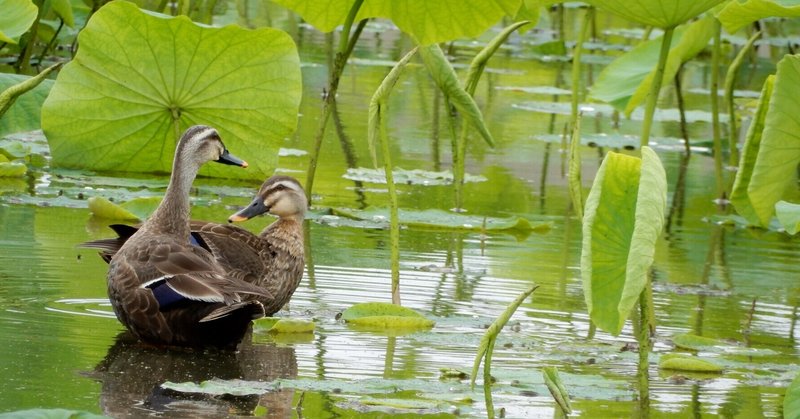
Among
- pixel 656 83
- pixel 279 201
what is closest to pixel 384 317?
pixel 279 201

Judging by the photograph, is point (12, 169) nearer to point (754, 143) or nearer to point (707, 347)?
point (754, 143)

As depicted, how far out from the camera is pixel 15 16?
7.73 meters

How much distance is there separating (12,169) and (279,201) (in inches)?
82.2

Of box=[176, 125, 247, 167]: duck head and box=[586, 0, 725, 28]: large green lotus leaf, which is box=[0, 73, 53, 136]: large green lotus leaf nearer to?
box=[176, 125, 247, 167]: duck head

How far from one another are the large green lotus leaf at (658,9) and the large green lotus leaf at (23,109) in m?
2.91

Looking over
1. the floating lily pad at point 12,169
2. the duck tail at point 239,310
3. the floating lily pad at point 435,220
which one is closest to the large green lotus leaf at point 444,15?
the floating lily pad at point 435,220

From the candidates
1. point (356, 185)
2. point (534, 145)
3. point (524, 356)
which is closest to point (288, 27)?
point (534, 145)

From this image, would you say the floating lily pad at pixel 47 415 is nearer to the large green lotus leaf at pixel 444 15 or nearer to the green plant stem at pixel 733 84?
the large green lotus leaf at pixel 444 15

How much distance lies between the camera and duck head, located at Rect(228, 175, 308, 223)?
6391 millimetres

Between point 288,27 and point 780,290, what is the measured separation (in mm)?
10710

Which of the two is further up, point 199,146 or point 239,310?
point 199,146

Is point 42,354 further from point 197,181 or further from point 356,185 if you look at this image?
point 356,185

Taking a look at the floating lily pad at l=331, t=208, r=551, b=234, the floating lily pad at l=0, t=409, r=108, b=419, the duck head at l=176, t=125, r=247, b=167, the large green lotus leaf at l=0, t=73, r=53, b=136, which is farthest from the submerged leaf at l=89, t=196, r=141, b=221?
the floating lily pad at l=0, t=409, r=108, b=419

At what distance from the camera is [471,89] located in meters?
7.79
